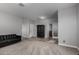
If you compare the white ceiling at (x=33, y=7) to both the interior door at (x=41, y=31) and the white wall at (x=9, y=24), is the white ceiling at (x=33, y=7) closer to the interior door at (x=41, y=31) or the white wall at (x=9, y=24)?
the white wall at (x=9, y=24)

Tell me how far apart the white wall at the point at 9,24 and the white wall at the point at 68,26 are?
14.7ft

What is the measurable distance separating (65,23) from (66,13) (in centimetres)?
68

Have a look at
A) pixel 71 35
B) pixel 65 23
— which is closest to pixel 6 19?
pixel 65 23

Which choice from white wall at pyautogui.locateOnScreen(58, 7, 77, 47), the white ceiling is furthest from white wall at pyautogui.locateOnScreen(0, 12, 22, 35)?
white wall at pyautogui.locateOnScreen(58, 7, 77, 47)

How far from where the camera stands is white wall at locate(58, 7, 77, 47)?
153 inches

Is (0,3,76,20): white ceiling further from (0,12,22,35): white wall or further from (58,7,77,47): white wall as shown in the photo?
(0,12,22,35): white wall

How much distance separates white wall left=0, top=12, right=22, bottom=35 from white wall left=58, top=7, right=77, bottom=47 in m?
4.48

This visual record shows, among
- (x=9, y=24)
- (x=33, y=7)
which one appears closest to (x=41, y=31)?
(x=9, y=24)

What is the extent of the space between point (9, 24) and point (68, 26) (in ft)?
16.5

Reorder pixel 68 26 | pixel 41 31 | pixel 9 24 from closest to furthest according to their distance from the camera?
pixel 68 26 → pixel 9 24 → pixel 41 31

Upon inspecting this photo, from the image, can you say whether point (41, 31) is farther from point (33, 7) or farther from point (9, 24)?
point (33, 7)

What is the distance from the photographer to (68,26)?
412 cm

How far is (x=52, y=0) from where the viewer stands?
1786mm

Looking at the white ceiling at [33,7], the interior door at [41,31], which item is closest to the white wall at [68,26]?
the white ceiling at [33,7]
